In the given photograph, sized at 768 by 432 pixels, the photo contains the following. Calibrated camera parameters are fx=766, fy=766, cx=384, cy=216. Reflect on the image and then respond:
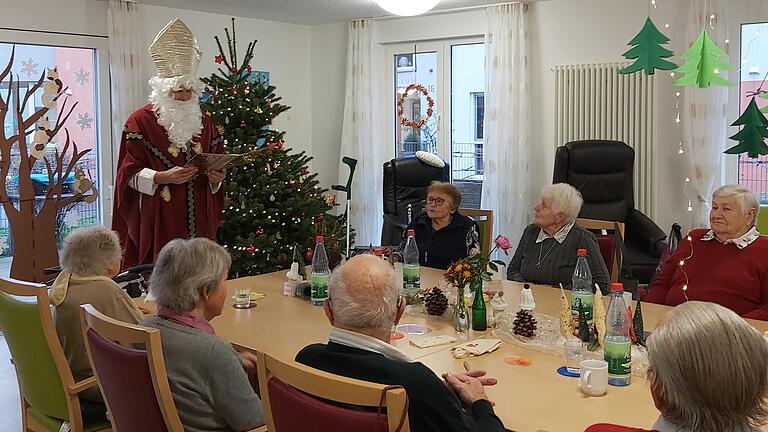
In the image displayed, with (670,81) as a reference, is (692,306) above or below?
below

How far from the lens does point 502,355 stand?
2.53m

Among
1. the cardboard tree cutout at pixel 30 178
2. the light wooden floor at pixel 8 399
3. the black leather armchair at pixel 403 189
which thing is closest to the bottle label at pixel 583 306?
the light wooden floor at pixel 8 399

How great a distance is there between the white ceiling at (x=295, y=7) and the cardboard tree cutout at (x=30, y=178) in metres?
1.25

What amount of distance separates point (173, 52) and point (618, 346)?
3307mm

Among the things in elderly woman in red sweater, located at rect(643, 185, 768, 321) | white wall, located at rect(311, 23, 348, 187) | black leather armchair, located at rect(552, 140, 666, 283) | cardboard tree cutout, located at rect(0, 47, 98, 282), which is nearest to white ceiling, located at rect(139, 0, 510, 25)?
white wall, located at rect(311, 23, 348, 187)

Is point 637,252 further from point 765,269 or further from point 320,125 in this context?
point 320,125

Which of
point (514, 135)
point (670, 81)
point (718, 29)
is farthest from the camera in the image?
point (514, 135)

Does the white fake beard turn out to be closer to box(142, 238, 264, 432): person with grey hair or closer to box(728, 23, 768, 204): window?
box(142, 238, 264, 432): person with grey hair

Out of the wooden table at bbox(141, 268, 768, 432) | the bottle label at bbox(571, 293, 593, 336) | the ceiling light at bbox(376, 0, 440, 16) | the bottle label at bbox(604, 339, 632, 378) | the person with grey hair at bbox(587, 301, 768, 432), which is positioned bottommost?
the wooden table at bbox(141, 268, 768, 432)

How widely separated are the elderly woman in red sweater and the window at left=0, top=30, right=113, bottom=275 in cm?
455

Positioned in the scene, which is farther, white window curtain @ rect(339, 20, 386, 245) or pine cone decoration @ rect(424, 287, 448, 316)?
white window curtain @ rect(339, 20, 386, 245)

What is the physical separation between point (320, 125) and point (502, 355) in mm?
5846

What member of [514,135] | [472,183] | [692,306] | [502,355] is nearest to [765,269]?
[502,355]

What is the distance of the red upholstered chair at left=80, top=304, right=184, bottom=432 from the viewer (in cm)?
201
